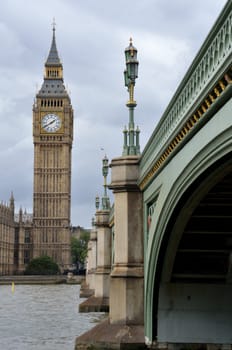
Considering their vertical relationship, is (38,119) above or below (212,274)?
above

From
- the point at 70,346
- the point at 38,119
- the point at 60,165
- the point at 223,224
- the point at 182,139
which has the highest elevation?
the point at 38,119

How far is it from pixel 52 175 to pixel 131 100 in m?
110

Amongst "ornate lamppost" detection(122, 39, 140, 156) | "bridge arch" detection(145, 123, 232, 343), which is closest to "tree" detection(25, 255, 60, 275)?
"ornate lamppost" detection(122, 39, 140, 156)

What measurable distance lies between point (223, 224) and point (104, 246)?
20.5 meters

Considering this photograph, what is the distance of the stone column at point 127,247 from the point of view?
14.8 m

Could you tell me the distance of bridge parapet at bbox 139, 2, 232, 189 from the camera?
6.74 m

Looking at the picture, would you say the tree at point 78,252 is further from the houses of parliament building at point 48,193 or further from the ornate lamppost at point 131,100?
the ornate lamppost at point 131,100

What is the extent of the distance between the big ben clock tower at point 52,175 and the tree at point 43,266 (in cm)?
542

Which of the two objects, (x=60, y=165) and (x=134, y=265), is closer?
(x=134, y=265)

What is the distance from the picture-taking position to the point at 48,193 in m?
125

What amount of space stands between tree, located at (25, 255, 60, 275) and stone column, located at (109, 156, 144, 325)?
101810 mm

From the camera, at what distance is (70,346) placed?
19.7m

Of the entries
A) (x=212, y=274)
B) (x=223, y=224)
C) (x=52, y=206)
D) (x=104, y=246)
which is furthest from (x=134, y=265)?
(x=52, y=206)

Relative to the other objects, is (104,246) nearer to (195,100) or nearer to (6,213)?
(195,100)
